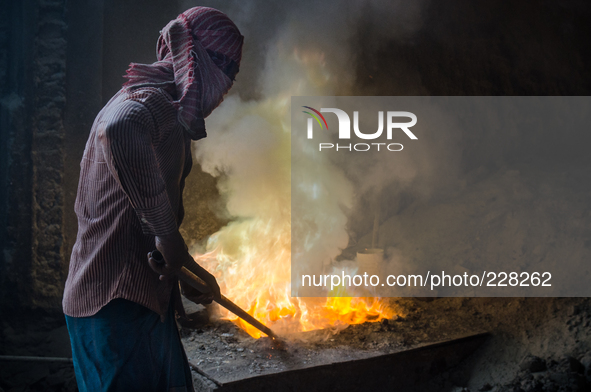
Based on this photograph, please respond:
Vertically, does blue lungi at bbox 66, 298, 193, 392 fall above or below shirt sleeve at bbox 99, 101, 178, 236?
below

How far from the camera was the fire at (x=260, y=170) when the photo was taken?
5039mm

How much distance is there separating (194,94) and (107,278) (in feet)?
2.66

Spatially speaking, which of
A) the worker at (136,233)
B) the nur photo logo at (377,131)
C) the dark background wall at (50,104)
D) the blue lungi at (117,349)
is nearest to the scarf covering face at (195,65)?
the worker at (136,233)

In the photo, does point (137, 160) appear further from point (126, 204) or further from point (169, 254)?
point (169, 254)

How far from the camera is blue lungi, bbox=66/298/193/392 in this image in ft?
4.94

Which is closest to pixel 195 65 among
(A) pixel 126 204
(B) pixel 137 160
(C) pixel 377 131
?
(B) pixel 137 160

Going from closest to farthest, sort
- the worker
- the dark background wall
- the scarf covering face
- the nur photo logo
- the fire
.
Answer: the worker, the scarf covering face, the dark background wall, the fire, the nur photo logo

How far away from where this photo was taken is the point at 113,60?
4.55 meters

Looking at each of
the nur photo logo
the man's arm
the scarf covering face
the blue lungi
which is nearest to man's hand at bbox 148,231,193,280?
the man's arm

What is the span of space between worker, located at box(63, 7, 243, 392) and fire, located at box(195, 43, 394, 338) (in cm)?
310

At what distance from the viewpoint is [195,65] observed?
1583mm

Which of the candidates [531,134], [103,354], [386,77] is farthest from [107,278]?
[531,134]

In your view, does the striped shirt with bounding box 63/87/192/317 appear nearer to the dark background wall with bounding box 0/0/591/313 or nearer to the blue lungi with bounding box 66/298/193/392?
the blue lungi with bounding box 66/298/193/392

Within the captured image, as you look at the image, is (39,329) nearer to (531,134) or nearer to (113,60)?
(113,60)
